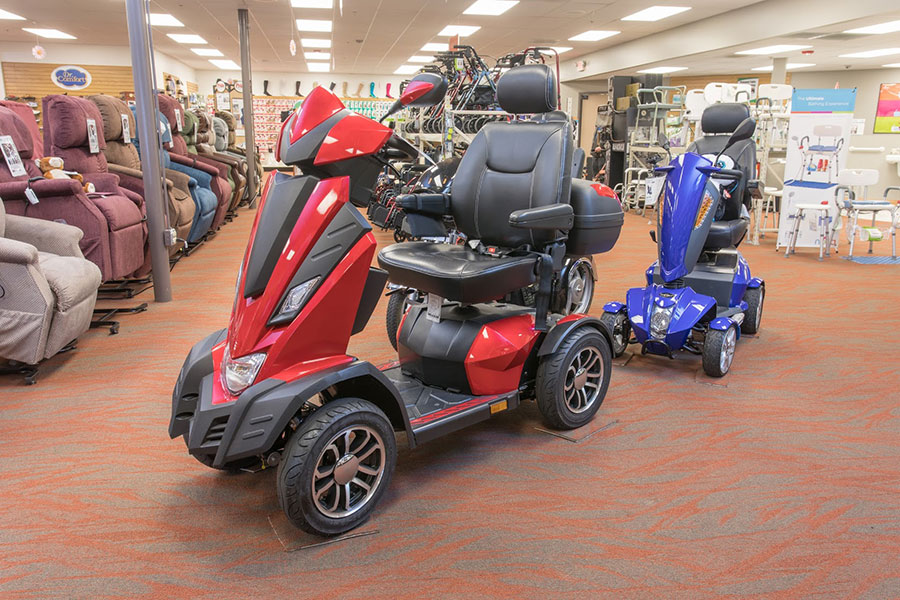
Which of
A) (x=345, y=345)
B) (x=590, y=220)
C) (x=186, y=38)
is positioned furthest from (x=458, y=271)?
(x=186, y=38)

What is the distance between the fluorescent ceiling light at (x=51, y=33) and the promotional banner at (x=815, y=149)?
13968 mm

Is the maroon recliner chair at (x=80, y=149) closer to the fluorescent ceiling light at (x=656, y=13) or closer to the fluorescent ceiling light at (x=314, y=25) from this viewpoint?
the fluorescent ceiling light at (x=314, y=25)

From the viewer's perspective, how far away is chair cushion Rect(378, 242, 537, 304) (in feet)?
7.38

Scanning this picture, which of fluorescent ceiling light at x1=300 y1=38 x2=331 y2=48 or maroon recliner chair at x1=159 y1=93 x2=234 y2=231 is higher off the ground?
fluorescent ceiling light at x1=300 y1=38 x2=331 y2=48

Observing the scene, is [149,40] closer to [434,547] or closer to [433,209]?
[433,209]

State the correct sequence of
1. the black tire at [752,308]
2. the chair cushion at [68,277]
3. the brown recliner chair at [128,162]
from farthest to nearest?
the brown recliner chair at [128,162] < the black tire at [752,308] < the chair cushion at [68,277]

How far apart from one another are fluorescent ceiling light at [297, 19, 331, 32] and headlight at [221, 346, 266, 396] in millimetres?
11288

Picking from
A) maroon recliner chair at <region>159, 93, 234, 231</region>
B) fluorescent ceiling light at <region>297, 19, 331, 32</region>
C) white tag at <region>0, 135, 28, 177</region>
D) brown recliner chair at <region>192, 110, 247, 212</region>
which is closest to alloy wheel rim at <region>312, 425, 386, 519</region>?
white tag at <region>0, 135, 28, 177</region>

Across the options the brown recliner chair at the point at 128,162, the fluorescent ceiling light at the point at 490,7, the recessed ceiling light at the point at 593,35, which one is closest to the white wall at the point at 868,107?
the recessed ceiling light at the point at 593,35

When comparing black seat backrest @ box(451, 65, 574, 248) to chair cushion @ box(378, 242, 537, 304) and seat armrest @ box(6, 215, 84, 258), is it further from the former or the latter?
seat armrest @ box(6, 215, 84, 258)

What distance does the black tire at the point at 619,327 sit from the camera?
3.35m

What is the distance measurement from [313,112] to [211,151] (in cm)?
766

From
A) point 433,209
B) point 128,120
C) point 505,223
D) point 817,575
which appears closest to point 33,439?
point 433,209

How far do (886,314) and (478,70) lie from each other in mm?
4726
